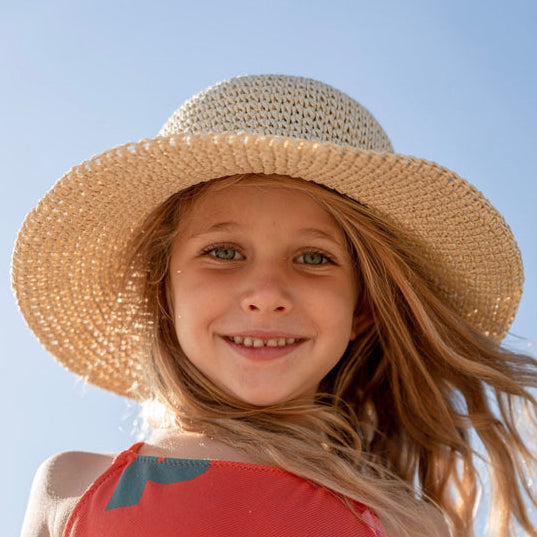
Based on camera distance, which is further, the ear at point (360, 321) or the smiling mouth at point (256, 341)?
the ear at point (360, 321)

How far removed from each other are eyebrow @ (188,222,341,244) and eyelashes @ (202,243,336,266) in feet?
0.14

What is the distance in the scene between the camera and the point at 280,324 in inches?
90.1

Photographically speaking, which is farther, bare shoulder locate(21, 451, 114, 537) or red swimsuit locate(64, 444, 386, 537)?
bare shoulder locate(21, 451, 114, 537)

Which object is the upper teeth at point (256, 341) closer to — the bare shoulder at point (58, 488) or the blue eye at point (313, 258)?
the blue eye at point (313, 258)

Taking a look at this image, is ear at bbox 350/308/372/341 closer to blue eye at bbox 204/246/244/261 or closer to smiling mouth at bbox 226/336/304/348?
smiling mouth at bbox 226/336/304/348

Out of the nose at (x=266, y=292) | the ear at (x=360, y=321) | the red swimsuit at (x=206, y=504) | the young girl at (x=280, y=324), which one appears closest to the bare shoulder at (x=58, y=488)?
the young girl at (x=280, y=324)

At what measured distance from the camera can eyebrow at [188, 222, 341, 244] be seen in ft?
7.59

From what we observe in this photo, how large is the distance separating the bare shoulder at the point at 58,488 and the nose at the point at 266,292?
1.88ft

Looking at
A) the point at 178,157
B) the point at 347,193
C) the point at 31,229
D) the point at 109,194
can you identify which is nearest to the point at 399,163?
the point at 347,193

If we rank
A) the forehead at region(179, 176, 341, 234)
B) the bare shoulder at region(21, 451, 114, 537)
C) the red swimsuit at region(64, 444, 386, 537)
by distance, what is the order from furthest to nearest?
the forehead at region(179, 176, 341, 234), the bare shoulder at region(21, 451, 114, 537), the red swimsuit at region(64, 444, 386, 537)

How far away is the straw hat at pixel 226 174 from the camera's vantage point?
2.07 m

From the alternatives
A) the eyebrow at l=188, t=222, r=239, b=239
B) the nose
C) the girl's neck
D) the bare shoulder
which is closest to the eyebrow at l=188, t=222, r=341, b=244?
the eyebrow at l=188, t=222, r=239, b=239

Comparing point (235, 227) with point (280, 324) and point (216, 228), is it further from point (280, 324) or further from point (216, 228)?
point (280, 324)

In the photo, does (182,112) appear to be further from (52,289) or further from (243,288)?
(52,289)
